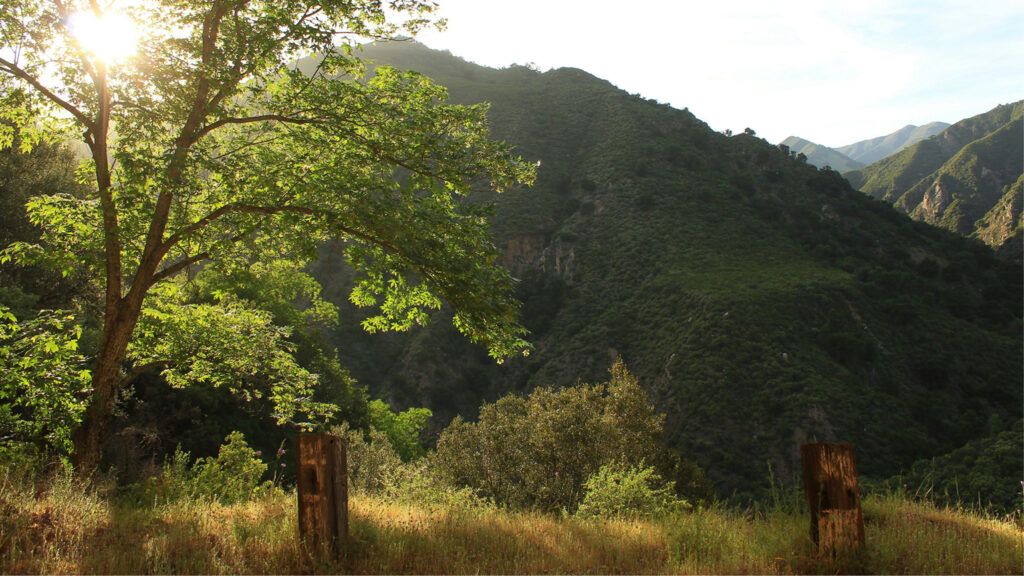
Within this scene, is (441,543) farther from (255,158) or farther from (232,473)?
(232,473)

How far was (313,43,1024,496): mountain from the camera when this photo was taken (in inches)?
1609

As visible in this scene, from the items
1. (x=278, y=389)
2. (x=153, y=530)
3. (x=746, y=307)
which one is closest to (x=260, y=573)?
(x=153, y=530)

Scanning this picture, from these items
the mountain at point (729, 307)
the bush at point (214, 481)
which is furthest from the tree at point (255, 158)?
the mountain at point (729, 307)

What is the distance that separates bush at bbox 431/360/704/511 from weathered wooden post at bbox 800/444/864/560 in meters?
16.6

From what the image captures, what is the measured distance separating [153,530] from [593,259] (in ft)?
197

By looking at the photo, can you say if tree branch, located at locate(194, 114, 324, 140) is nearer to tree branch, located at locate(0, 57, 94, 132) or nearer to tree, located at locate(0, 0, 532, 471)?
tree, located at locate(0, 0, 532, 471)

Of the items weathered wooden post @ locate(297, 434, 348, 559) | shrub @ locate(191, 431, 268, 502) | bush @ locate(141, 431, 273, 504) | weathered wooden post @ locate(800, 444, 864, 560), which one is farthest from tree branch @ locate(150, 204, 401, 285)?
weathered wooden post @ locate(800, 444, 864, 560)

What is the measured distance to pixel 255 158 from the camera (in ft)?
30.5

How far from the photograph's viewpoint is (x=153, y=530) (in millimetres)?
5992

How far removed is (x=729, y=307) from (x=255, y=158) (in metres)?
44.5

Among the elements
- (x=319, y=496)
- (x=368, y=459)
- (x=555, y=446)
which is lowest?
(x=368, y=459)

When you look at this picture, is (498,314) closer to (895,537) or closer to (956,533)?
(895,537)

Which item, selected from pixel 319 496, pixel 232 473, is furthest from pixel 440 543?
pixel 232 473

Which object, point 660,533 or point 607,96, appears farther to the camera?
point 607,96
